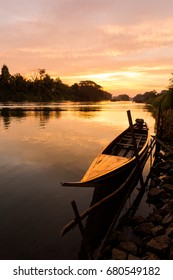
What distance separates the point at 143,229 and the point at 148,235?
366 mm

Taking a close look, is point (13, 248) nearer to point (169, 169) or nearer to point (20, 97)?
point (169, 169)

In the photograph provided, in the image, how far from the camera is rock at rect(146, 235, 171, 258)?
8.64 m

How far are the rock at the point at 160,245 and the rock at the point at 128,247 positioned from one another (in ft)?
1.71

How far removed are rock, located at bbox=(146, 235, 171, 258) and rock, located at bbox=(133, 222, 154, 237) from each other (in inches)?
39.3

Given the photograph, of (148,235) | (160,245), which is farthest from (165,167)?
(160,245)

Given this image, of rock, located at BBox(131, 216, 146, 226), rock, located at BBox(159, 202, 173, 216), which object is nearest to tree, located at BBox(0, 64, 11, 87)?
rock, located at BBox(159, 202, 173, 216)

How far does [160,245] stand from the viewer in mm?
8828

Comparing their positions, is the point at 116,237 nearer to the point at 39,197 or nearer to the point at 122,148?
the point at 39,197

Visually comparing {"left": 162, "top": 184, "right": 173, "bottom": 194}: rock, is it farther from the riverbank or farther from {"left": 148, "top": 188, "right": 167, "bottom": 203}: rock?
{"left": 148, "top": 188, "right": 167, "bottom": 203}: rock

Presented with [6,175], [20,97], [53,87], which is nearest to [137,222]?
[6,175]

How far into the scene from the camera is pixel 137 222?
37.1ft
